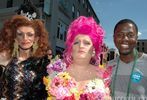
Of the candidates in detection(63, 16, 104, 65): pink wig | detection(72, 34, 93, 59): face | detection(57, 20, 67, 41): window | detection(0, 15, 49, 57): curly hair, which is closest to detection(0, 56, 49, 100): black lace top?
detection(0, 15, 49, 57): curly hair

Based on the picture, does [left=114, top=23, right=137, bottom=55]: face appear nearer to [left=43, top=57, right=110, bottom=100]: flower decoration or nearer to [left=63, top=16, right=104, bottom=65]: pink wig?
[left=63, top=16, right=104, bottom=65]: pink wig

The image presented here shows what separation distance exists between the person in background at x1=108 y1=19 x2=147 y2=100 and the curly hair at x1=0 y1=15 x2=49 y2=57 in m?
1.04

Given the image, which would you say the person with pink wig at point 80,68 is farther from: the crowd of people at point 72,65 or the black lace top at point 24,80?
the black lace top at point 24,80

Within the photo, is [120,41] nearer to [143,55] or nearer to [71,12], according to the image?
[143,55]

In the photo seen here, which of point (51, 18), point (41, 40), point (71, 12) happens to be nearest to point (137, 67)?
point (41, 40)

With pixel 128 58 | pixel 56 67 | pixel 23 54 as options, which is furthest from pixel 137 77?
pixel 23 54

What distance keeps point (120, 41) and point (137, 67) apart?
1.36ft

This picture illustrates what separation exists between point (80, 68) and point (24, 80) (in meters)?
0.86

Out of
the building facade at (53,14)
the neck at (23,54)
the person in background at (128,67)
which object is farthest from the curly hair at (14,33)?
the building facade at (53,14)

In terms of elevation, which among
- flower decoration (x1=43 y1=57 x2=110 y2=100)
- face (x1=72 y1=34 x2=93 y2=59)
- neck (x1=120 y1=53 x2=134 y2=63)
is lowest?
flower decoration (x1=43 y1=57 x2=110 y2=100)

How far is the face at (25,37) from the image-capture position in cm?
424

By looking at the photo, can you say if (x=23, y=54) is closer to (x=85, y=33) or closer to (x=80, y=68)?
(x=80, y=68)

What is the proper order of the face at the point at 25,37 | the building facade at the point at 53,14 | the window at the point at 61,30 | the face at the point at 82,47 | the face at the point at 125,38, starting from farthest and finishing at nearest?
the window at the point at 61,30, the building facade at the point at 53,14, the face at the point at 25,37, the face at the point at 125,38, the face at the point at 82,47

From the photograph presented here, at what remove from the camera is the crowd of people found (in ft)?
12.1
